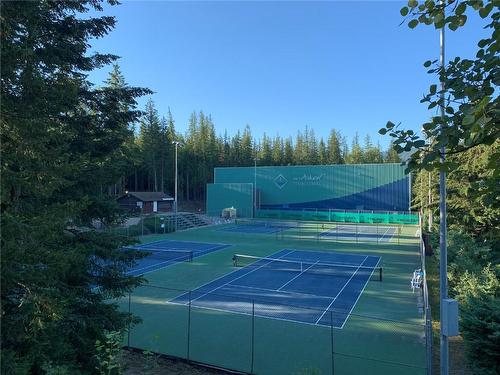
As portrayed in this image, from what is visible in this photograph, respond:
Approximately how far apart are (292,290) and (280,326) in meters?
5.44

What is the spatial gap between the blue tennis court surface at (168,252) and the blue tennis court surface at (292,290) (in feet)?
17.4

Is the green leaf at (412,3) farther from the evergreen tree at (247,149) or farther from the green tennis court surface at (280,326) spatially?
the evergreen tree at (247,149)

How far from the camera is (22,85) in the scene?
735 centimetres

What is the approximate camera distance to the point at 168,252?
1232 inches

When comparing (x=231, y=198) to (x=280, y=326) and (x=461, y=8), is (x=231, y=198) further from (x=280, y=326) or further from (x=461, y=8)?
(x=461, y=8)

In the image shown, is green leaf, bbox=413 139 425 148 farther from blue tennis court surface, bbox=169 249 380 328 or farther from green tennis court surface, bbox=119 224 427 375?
blue tennis court surface, bbox=169 249 380 328

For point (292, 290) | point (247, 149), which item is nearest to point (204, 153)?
point (247, 149)

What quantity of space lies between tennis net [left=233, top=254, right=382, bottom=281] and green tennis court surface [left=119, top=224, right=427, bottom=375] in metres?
0.39

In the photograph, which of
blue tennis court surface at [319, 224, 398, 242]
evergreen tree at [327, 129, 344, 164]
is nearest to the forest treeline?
evergreen tree at [327, 129, 344, 164]

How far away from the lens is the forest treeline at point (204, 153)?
7306cm

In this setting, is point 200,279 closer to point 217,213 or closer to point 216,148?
point 217,213

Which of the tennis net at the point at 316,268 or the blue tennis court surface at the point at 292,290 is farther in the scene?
the tennis net at the point at 316,268

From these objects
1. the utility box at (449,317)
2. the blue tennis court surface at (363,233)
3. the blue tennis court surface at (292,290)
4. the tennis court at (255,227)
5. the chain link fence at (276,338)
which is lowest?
the chain link fence at (276,338)

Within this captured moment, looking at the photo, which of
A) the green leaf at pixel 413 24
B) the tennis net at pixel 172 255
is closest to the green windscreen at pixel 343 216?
the tennis net at pixel 172 255
